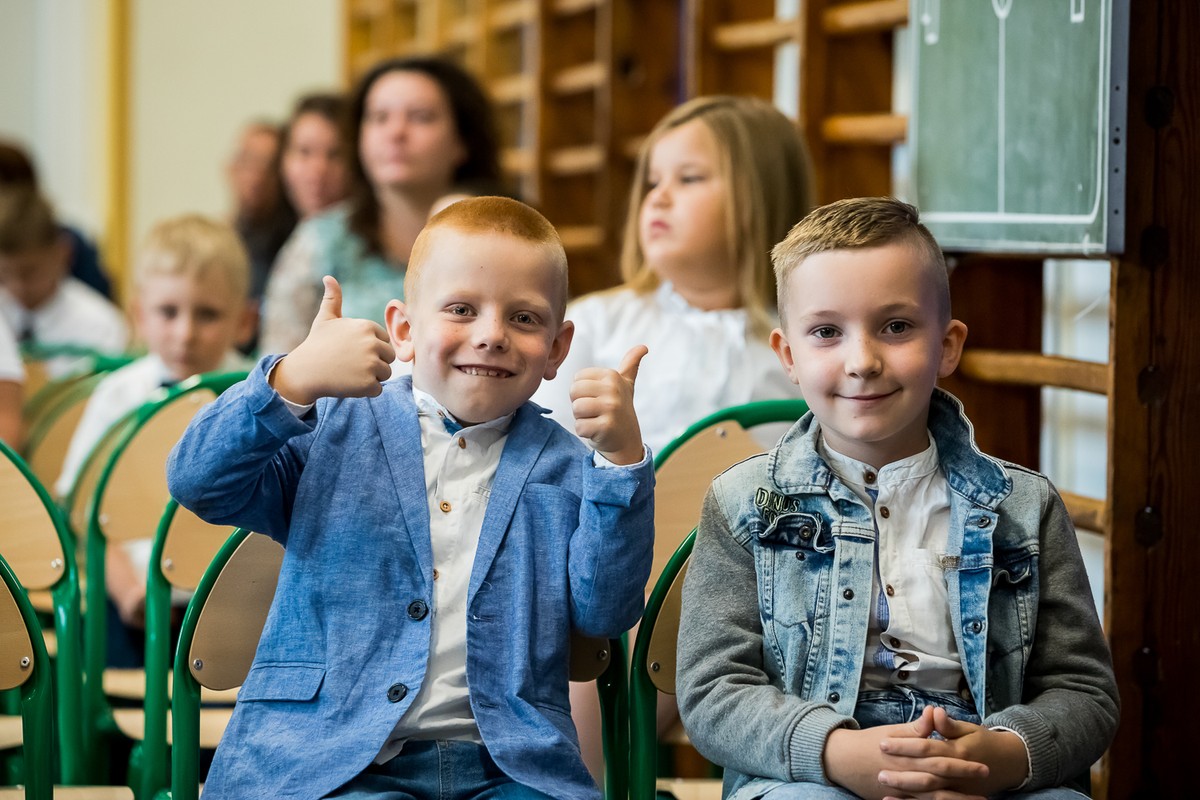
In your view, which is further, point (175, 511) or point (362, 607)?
point (175, 511)

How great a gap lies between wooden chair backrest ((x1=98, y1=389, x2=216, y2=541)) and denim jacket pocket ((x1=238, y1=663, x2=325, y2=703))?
2.98 feet

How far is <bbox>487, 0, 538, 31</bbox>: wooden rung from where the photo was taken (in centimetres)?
494

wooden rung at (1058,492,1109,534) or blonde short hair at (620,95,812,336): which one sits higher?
blonde short hair at (620,95,812,336)

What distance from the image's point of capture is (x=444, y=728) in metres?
1.61

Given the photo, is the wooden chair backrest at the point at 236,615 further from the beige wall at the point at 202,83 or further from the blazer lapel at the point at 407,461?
the beige wall at the point at 202,83

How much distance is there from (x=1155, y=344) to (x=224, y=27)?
7430 mm

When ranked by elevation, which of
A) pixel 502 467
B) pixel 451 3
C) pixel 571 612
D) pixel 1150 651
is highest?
pixel 451 3

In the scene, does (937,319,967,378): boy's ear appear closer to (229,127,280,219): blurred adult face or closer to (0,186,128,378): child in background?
(0,186,128,378): child in background

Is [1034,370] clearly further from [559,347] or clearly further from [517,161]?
[517,161]

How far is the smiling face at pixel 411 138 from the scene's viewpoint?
145 inches

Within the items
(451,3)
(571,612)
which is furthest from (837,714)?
(451,3)

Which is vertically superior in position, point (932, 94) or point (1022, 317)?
point (932, 94)

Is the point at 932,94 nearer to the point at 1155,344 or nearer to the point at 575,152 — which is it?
the point at 1155,344

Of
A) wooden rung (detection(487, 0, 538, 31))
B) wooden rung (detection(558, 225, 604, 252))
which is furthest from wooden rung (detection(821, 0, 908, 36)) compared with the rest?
wooden rung (detection(487, 0, 538, 31))
